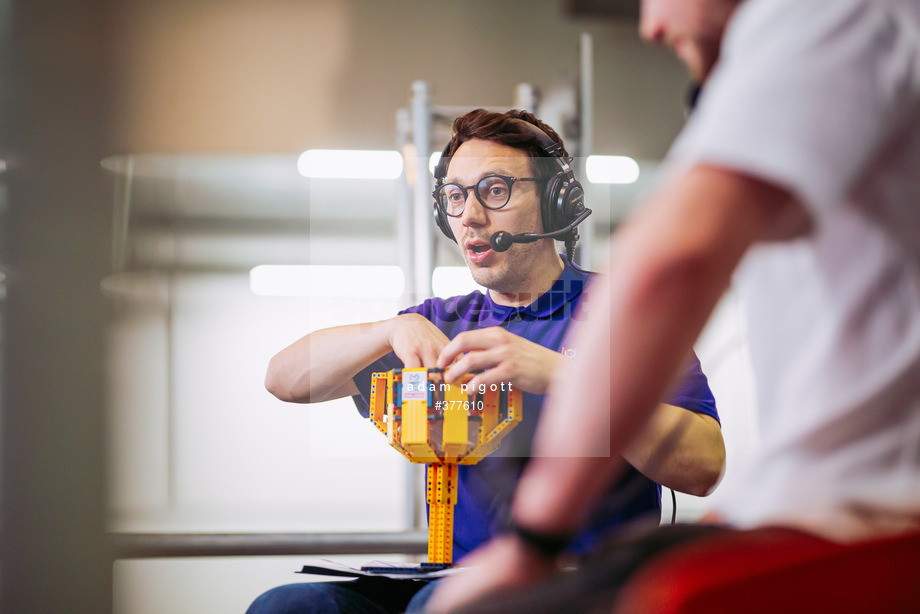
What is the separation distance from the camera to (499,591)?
1.41 feet

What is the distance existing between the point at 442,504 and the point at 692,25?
100 cm

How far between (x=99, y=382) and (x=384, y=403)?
180cm

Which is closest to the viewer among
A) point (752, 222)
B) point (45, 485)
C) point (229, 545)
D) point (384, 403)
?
point (752, 222)

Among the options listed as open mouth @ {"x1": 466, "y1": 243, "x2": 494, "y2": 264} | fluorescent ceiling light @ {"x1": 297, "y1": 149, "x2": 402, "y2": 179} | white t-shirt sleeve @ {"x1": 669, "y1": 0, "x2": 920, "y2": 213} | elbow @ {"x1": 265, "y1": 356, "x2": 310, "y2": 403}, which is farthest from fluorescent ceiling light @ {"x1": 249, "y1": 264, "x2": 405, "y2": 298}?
white t-shirt sleeve @ {"x1": 669, "y1": 0, "x2": 920, "y2": 213}

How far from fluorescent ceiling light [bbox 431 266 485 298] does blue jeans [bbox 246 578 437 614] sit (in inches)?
24.4

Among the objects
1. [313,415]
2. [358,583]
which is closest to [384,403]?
[358,583]

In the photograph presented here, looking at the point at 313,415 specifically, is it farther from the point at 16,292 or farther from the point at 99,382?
the point at 16,292

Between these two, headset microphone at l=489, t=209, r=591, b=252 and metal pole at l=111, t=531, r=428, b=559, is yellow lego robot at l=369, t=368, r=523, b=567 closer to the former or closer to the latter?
headset microphone at l=489, t=209, r=591, b=252

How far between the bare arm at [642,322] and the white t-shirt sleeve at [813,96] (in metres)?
0.02

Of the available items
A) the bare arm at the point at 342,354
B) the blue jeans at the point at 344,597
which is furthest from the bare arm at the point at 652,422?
the blue jeans at the point at 344,597

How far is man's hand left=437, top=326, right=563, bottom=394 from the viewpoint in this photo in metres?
1.25

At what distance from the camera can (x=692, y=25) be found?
52 cm

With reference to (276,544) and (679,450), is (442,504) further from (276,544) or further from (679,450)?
(276,544)

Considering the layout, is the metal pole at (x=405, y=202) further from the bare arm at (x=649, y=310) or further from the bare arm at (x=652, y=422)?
the bare arm at (x=649, y=310)
